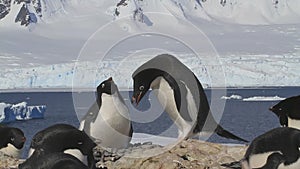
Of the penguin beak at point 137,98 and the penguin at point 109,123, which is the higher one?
the penguin beak at point 137,98

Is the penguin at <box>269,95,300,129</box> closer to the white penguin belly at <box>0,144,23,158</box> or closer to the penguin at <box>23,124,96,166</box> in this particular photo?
the penguin at <box>23,124,96,166</box>

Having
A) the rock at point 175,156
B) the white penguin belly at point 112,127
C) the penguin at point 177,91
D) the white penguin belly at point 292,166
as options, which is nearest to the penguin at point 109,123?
the white penguin belly at point 112,127

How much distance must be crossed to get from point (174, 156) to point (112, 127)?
103cm

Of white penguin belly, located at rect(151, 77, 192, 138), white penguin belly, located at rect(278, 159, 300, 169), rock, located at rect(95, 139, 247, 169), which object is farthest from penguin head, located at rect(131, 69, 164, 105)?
white penguin belly, located at rect(278, 159, 300, 169)

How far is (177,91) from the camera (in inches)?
320

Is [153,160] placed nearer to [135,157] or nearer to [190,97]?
[135,157]

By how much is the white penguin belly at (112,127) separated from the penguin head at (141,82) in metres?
0.56

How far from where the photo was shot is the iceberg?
61.0 meters

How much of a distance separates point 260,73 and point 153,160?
551 feet

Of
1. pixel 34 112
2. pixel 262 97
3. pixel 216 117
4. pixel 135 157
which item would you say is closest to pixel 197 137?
pixel 216 117

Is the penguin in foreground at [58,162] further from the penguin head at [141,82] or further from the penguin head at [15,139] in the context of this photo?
the penguin head at [15,139]

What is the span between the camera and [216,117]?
27.8ft

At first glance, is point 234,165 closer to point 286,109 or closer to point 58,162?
point 286,109

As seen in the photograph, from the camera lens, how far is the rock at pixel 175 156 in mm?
7656
